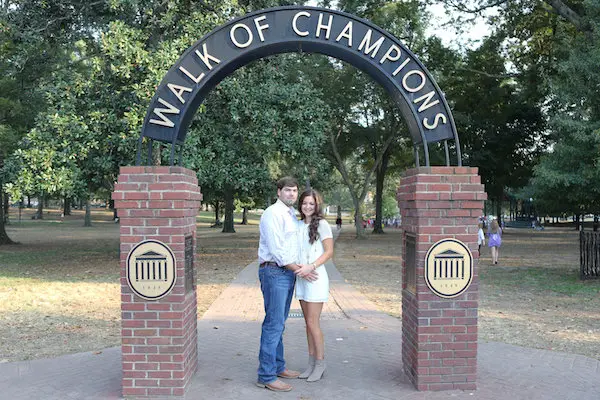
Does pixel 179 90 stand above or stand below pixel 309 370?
above

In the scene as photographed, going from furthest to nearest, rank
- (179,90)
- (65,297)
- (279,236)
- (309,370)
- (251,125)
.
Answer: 1. (251,125)
2. (65,297)
3. (309,370)
4. (179,90)
5. (279,236)

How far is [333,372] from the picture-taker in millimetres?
5410

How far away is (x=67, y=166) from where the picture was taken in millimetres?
14055

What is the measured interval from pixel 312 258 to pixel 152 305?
54.7 inches

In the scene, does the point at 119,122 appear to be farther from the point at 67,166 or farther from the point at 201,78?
the point at 201,78

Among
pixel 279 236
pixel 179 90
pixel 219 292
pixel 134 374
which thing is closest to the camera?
pixel 134 374

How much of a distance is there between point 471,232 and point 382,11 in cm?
2328

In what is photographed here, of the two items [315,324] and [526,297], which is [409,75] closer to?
[315,324]

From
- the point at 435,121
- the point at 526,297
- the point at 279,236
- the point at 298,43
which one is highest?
the point at 298,43

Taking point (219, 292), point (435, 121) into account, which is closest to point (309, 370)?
point (435, 121)

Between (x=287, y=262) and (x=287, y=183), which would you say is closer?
(x=287, y=262)

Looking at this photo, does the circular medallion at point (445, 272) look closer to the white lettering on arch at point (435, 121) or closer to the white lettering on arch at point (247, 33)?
the white lettering on arch at point (435, 121)

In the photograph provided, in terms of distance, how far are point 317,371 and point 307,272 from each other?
38.5 inches

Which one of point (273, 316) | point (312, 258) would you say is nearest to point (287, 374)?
point (273, 316)
